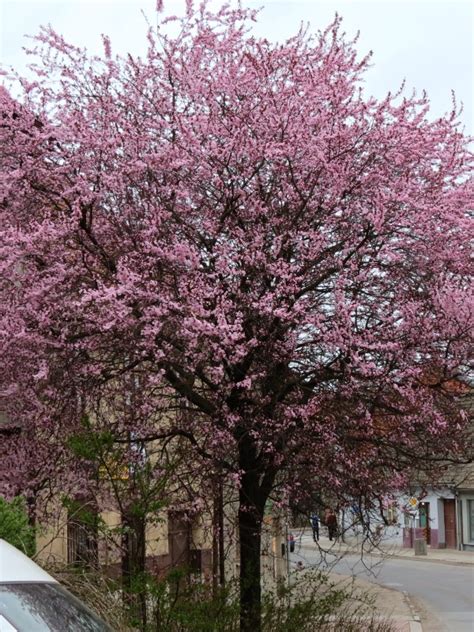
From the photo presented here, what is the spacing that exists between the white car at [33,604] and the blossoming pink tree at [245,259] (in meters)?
5.13

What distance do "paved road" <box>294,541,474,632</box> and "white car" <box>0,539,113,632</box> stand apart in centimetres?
1057

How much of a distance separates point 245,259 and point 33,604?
6284mm

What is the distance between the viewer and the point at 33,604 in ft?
13.9

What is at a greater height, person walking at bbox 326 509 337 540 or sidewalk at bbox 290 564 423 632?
person walking at bbox 326 509 337 540

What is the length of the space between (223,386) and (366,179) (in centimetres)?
263

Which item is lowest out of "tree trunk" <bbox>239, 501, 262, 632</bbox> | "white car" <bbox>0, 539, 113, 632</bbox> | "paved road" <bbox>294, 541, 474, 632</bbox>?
"paved road" <bbox>294, 541, 474, 632</bbox>

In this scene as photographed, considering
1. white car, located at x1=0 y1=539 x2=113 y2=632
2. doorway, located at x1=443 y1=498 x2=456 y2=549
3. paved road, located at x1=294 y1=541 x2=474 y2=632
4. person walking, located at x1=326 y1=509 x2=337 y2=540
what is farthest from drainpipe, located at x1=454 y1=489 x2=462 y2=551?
white car, located at x1=0 y1=539 x2=113 y2=632

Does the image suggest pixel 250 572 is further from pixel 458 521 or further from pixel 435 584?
pixel 458 521

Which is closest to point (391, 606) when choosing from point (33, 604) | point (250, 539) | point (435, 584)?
point (435, 584)

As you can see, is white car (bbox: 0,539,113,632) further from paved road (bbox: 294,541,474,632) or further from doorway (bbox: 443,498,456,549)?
doorway (bbox: 443,498,456,549)

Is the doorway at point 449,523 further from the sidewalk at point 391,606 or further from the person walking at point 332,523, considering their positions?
the person walking at point 332,523

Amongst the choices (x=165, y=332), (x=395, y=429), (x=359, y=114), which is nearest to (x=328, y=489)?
(x=395, y=429)

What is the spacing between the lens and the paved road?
21094 millimetres

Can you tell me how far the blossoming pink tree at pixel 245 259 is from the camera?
10164 mm
